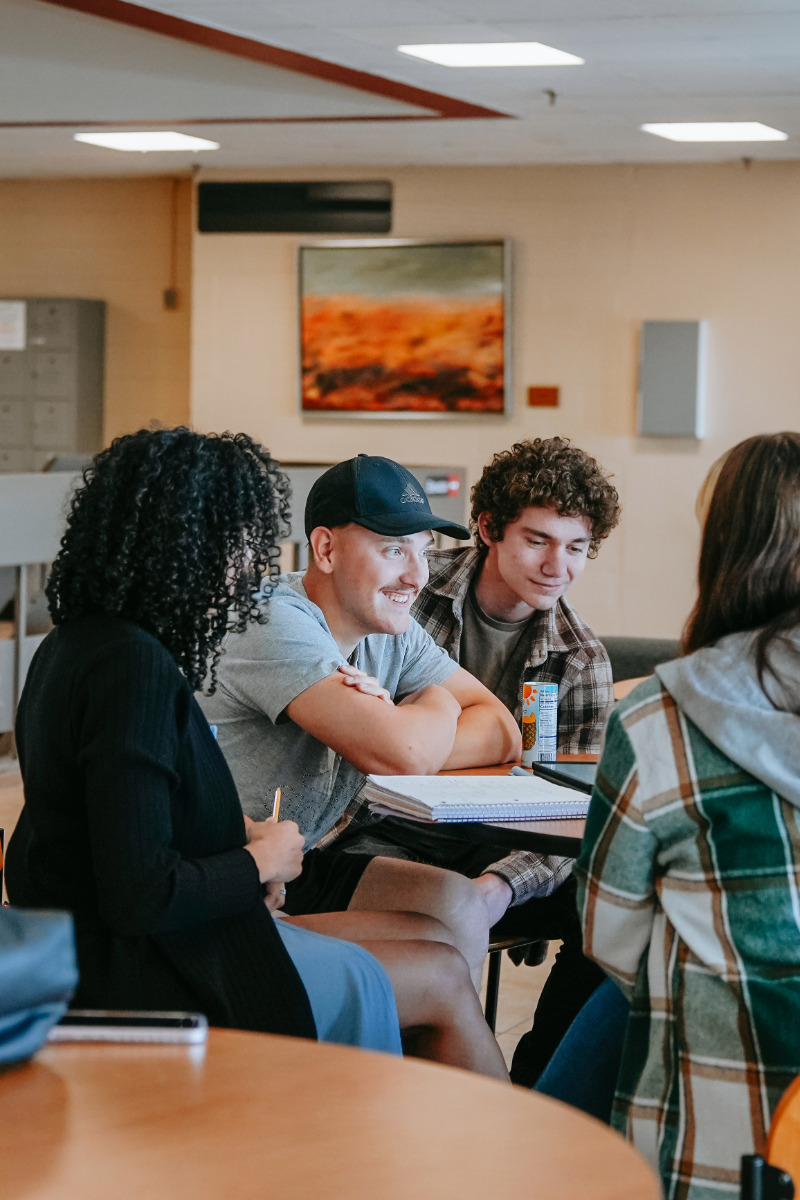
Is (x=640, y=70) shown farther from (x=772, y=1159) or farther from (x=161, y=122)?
(x=772, y=1159)

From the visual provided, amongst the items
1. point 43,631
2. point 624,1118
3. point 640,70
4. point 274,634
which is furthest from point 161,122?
point 624,1118

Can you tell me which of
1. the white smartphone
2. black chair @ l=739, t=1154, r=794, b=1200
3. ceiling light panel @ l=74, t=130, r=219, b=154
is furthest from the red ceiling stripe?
black chair @ l=739, t=1154, r=794, b=1200

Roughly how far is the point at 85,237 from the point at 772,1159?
9.58 m

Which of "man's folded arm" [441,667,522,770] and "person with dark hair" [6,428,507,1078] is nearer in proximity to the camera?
"person with dark hair" [6,428,507,1078]

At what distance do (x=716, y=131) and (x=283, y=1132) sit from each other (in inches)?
278

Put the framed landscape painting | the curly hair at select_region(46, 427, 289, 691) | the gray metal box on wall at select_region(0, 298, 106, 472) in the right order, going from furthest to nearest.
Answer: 1. the gray metal box on wall at select_region(0, 298, 106, 472)
2. the framed landscape painting
3. the curly hair at select_region(46, 427, 289, 691)

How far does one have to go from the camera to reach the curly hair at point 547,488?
9.77 ft

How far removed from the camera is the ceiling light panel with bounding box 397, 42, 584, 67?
18.7 ft

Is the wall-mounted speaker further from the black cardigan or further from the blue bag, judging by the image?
the blue bag

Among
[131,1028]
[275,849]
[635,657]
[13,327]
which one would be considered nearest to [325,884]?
[275,849]

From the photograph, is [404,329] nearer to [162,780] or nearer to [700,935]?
[162,780]

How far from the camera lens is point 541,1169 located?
3.41ft

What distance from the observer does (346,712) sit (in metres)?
2.36

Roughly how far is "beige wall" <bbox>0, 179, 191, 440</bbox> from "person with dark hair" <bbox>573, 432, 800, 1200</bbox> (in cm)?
849
